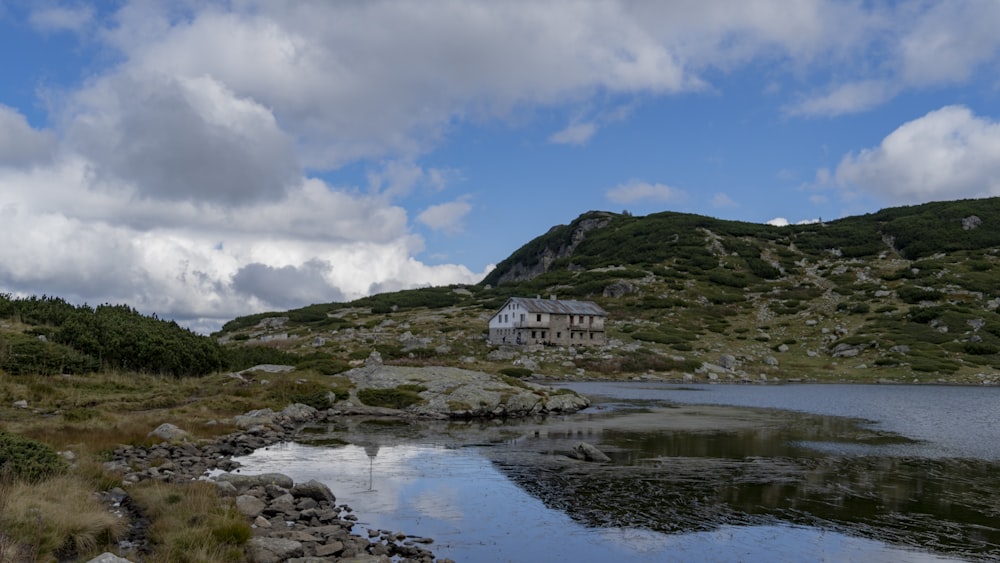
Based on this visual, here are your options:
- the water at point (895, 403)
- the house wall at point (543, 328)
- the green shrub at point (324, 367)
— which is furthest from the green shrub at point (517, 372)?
the house wall at point (543, 328)

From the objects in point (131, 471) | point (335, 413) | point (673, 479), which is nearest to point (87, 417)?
point (131, 471)

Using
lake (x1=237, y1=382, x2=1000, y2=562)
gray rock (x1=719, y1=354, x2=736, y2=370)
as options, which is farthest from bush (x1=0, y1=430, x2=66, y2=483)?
gray rock (x1=719, y1=354, x2=736, y2=370)

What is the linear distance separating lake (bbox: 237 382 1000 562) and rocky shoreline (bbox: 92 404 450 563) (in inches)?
40.7

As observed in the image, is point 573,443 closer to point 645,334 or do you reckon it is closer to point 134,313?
point 134,313

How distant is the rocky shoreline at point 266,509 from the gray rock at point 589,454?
43.7 feet

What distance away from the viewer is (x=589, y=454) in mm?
30594

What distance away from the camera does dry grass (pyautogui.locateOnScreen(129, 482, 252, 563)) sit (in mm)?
13542

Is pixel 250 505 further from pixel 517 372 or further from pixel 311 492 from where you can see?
pixel 517 372

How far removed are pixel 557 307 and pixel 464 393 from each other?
221ft

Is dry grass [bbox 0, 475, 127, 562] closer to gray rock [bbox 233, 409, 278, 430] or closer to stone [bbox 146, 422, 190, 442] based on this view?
stone [bbox 146, 422, 190, 442]

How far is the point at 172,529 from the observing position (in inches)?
591

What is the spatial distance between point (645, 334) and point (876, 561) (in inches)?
3614

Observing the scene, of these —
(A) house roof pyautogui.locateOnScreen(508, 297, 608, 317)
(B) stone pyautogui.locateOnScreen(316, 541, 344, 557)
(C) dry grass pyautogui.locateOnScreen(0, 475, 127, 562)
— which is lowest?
(B) stone pyautogui.locateOnScreen(316, 541, 344, 557)

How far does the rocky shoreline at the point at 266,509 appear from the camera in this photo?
14750mm
